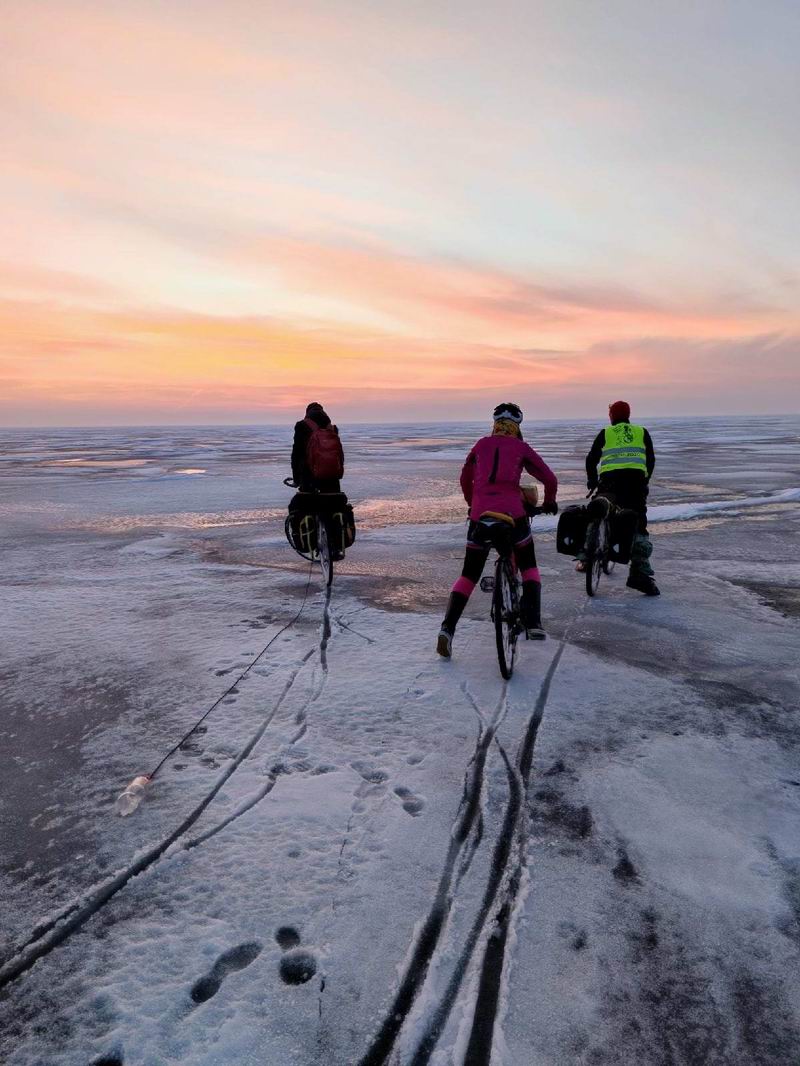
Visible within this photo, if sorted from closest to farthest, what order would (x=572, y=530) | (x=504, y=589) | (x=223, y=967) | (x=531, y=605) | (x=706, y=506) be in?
(x=223, y=967) → (x=504, y=589) → (x=531, y=605) → (x=572, y=530) → (x=706, y=506)

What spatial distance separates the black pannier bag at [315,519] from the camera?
8.05 metres

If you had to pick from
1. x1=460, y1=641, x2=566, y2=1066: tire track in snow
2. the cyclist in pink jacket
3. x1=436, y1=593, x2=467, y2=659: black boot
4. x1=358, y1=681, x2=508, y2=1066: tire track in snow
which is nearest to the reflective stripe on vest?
the cyclist in pink jacket

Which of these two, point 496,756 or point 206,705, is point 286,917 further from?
point 206,705

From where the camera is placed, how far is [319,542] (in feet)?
26.2

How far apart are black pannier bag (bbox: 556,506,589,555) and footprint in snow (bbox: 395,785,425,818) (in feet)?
14.5

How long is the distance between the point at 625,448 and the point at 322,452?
11.9ft

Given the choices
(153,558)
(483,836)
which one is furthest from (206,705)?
(153,558)

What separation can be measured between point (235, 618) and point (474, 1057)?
4880mm

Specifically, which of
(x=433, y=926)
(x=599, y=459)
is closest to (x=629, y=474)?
(x=599, y=459)

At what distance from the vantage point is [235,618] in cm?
644

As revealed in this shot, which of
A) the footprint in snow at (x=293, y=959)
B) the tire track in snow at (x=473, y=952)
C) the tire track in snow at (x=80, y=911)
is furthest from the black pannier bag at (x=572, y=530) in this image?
the footprint in snow at (x=293, y=959)

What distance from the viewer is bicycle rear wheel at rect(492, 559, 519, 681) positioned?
4820 mm

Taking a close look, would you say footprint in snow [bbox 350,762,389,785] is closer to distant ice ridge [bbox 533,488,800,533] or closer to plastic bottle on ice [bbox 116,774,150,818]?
plastic bottle on ice [bbox 116,774,150,818]

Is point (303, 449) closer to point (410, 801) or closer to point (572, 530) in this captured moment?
point (572, 530)
